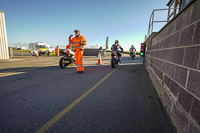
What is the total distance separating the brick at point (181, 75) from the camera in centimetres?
157

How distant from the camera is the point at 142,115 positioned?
194 centimetres

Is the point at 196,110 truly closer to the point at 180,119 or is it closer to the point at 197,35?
the point at 180,119

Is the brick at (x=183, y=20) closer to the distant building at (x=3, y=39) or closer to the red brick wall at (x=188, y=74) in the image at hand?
the red brick wall at (x=188, y=74)

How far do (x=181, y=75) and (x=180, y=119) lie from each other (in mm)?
685

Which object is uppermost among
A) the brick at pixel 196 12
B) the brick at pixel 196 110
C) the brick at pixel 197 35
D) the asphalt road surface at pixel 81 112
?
the brick at pixel 196 12

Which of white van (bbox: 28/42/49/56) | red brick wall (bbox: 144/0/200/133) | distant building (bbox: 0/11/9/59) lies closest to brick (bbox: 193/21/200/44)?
red brick wall (bbox: 144/0/200/133)

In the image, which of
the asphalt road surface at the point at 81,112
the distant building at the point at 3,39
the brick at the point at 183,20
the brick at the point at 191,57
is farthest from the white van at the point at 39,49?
the brick at the point at 191,57

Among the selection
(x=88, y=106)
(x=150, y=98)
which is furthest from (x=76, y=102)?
(x=150, y=98)

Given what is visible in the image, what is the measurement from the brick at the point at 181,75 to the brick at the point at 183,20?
0.75 meters

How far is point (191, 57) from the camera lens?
1421 mm

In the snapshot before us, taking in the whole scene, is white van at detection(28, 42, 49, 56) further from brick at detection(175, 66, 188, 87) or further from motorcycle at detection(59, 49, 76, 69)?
brick at detection(175, 66, 188, 87)

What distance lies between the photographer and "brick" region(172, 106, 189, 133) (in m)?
1.36

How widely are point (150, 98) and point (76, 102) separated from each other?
1.93m

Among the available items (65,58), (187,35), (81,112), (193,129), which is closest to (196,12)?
(187,35)
